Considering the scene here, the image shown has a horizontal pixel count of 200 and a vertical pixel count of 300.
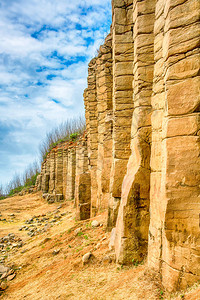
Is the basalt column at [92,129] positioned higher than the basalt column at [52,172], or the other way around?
the basalt column at [92,129]

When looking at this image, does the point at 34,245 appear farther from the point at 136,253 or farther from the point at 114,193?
the point at 136,253

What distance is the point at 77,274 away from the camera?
16.1ft

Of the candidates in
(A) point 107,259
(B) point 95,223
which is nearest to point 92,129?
(B) point 95,223

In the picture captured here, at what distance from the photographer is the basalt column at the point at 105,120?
26.2 ft

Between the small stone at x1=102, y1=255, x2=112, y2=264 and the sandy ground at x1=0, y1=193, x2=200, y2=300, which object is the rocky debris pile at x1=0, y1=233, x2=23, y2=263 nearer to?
the sandy ground at x1=0, y1=193, x2=200, y2=300

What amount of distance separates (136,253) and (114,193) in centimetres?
189

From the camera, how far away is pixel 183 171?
3.34 m

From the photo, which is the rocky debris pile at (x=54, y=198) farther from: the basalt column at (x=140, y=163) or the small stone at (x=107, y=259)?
the basalt column at (x=140, y=163)

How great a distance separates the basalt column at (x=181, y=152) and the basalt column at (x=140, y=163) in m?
1.04

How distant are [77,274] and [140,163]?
2.70 m

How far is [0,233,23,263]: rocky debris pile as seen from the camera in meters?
8.89

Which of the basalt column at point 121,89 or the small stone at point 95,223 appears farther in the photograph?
the small stone at point 95,223

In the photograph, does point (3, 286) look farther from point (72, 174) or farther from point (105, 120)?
point (72, 174)

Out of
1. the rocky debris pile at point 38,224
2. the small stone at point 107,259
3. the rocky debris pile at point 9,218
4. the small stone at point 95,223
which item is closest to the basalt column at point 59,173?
the rocky debris pile at point 9,218
